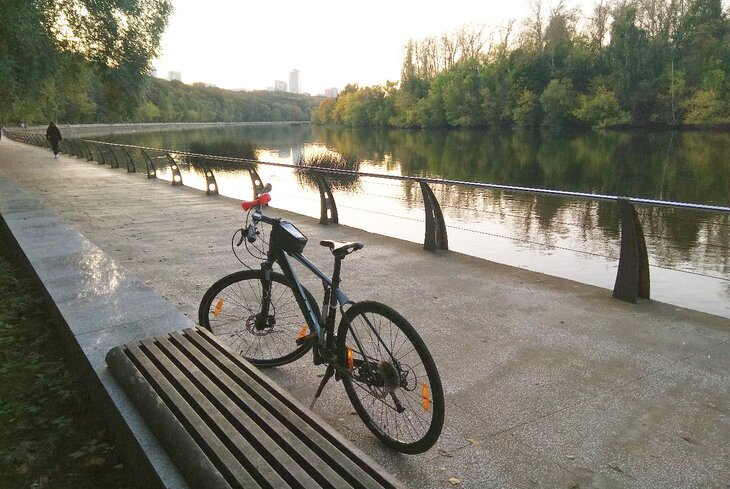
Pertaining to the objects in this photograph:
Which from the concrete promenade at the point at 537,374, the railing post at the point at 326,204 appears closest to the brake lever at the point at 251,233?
the concrete promenade at the point at 537,374

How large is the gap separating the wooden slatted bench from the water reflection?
4330 millimetres

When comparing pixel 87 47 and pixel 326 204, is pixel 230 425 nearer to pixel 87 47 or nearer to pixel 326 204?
pixel 326 204

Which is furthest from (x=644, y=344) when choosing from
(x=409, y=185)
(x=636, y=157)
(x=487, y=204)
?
(x=636, y=157)

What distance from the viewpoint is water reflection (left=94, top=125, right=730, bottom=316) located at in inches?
492

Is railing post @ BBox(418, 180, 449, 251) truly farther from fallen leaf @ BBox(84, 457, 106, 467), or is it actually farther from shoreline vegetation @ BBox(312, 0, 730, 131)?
shoreline vegetation @ BBox(312, 0, 730, 131)

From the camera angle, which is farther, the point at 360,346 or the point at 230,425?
the point at 360,346

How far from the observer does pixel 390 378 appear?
9.86 feet

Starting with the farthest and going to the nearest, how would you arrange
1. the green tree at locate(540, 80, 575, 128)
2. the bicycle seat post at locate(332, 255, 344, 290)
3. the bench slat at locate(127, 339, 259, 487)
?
the green tree at locate(540, 80, 575, 128), the bicycle seat post at locate(332, 255, 344, 290), the bench slat at locate(127, 339, 259, 487)

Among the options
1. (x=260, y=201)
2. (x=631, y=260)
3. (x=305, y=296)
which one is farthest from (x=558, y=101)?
(x=305, y=296)

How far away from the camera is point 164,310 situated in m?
4.42

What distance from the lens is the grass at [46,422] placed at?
3.00 metres

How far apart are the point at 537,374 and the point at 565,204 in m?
21.6

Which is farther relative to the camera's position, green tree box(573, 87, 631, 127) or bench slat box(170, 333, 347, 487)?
green tree box(573, 87, 631, 127)

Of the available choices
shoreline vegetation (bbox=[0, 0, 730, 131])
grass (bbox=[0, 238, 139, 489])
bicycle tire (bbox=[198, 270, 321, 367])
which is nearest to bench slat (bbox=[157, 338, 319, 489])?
grass (bbox=[0, 238, 139, 489])
